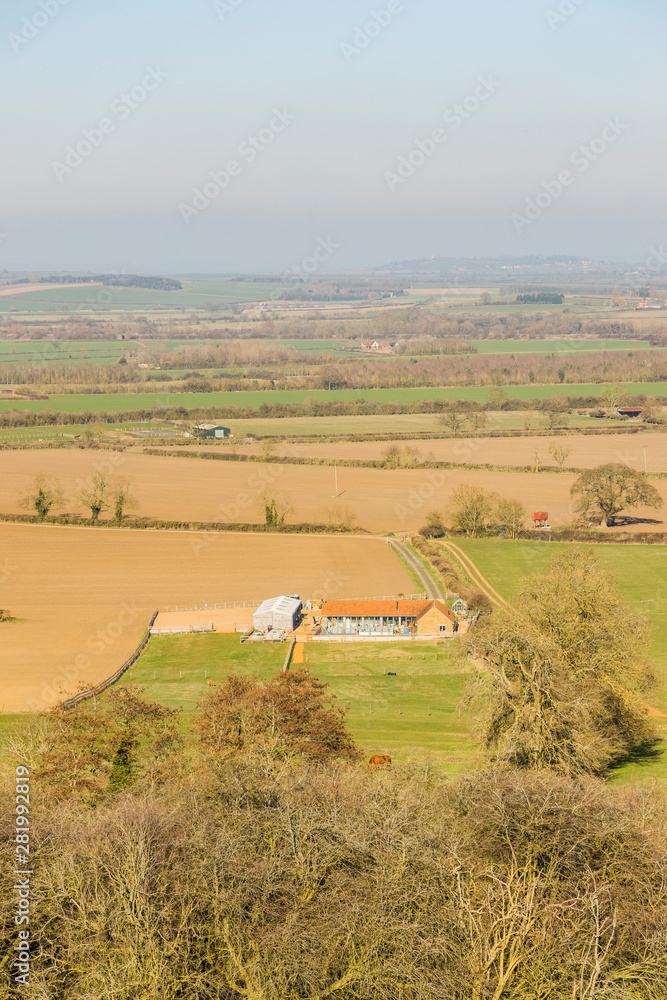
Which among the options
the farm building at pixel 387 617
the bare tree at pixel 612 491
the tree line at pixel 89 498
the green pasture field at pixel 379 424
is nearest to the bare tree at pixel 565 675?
the farm building at pixel 387 617

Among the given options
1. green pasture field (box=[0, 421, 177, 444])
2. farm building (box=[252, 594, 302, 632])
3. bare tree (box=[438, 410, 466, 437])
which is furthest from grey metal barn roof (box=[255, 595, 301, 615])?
bare tree (box=[438, 410, 466, 437])

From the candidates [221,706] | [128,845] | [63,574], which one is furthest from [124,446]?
[128,845]

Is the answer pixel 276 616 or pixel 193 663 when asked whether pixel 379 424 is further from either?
pixel 193 663

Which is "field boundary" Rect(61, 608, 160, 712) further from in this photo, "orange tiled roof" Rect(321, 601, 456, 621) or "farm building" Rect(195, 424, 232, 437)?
"farm building" Rect(195, 424, 232, 437)

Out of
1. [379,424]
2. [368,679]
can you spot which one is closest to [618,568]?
[368,679]

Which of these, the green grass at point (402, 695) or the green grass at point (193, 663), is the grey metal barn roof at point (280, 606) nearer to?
the green grass at point (193, 663)

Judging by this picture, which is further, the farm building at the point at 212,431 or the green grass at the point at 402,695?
the farm building at the point at 212,431
